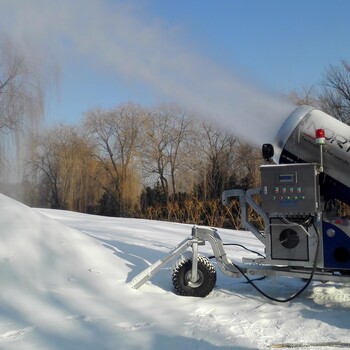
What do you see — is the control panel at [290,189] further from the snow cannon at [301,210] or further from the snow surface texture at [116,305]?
the snow surface texture at [116,305]

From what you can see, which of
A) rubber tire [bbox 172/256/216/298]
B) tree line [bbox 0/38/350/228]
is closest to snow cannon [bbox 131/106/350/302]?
rubber tire [bbox 172/256/216/298]

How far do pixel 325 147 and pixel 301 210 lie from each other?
0.85 metres

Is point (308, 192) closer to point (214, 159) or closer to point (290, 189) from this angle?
point (290, 189)

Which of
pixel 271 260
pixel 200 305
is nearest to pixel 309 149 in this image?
pixel 271 260

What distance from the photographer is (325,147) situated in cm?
604

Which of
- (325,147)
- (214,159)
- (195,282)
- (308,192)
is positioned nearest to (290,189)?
(308,192)

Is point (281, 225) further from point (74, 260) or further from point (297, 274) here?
point (74, 260)

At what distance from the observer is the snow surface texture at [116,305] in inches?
184

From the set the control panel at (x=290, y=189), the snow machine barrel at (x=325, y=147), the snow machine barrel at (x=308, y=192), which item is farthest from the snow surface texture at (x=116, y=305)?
the snow machine barrel at (x=325, y=147)

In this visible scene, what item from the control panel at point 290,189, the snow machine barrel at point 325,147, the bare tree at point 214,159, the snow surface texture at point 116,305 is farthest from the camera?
the bare tree at point 214,159

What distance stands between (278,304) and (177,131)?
31.6 m

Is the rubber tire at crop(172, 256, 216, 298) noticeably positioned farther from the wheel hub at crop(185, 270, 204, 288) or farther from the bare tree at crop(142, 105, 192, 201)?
the bare tree at crop(142, 105, 192, 201)

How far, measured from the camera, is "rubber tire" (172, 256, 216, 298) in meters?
6.33

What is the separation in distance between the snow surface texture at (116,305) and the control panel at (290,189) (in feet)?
3.98
